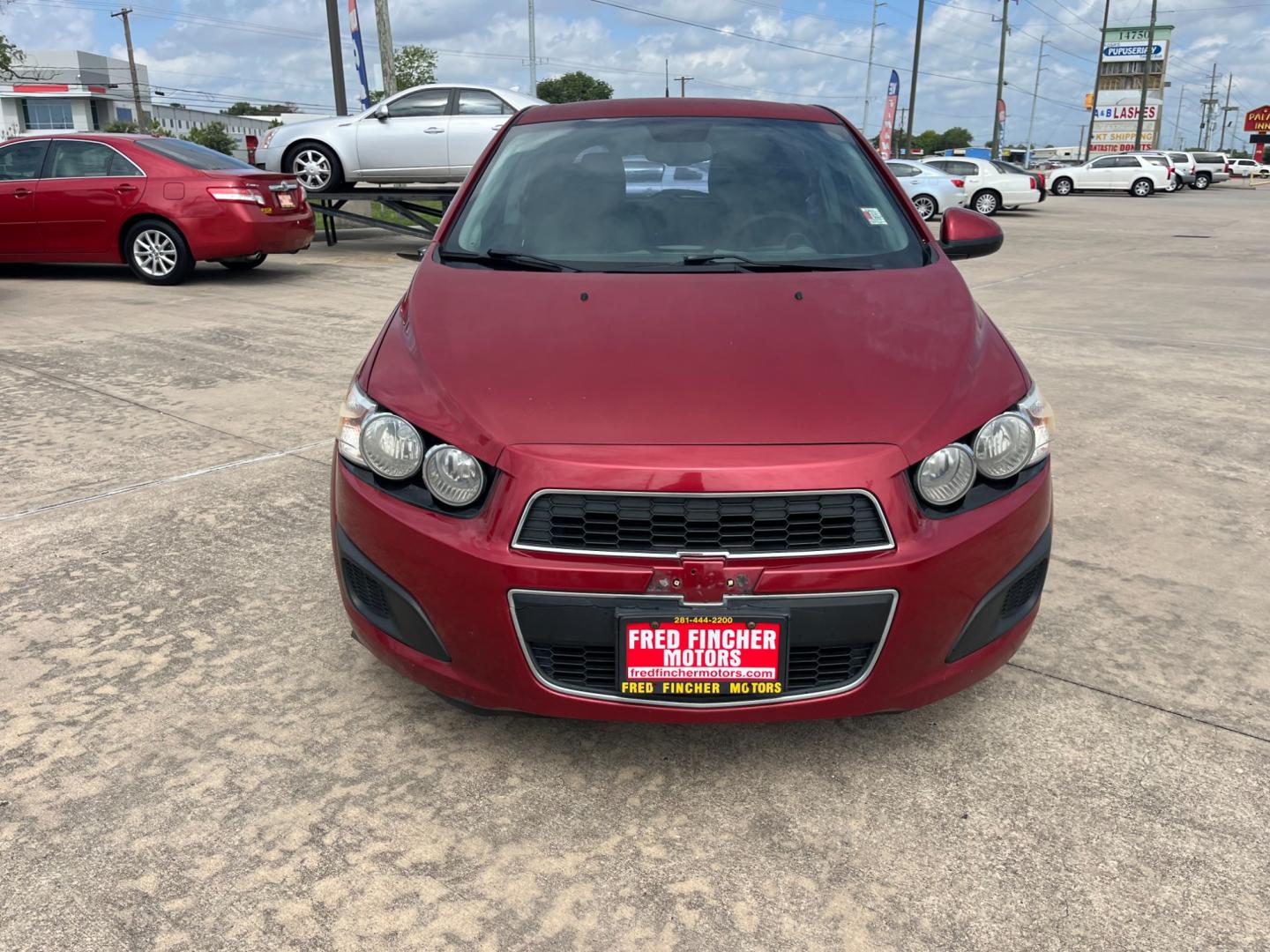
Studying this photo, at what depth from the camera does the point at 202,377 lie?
20.2 feet

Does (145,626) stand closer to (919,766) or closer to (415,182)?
(919,766)

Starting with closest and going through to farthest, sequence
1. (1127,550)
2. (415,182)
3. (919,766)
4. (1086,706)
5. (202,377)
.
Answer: (919,766) → (1086,706) → (1127,550) → (202,377) → (415,182)

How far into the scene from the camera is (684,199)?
3244 mm

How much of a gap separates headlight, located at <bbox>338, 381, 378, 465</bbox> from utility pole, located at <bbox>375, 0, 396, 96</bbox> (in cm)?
1777

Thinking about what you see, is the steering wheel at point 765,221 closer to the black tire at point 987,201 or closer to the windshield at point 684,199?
the windshield at point 684,199

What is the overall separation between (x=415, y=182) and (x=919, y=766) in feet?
39.9

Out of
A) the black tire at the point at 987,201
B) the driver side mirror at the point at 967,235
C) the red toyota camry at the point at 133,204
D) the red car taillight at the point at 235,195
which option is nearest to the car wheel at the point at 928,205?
the black tire at the point at 987,201

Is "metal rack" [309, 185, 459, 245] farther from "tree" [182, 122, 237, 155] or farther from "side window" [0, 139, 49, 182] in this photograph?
"tree" [182, 122, 237, 155]

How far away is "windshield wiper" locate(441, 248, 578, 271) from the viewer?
294cm

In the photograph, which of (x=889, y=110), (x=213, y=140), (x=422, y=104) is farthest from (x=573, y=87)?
(x=422, y=104)

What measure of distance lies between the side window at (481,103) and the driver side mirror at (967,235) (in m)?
9.67

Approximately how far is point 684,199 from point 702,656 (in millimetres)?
1721

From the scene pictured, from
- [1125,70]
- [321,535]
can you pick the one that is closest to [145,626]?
[321,535]

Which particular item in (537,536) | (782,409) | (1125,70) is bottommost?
(537,536)
